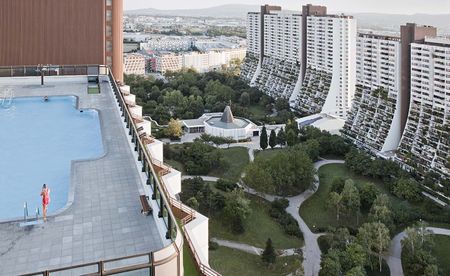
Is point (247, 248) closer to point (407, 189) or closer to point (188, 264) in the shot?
point (407, 189)

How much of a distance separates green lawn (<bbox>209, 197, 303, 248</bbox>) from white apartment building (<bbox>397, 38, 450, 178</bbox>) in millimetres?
5809

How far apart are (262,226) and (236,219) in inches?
34.1

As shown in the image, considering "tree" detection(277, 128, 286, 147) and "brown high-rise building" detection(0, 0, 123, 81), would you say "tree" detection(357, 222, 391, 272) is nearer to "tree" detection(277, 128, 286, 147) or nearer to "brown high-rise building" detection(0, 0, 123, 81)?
"brown high-rise building" detection(0, 0, 123, 81)

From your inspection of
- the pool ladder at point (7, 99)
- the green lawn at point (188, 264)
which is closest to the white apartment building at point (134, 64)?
the pool ladder at point (7, 99)

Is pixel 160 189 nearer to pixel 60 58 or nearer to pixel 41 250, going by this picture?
pixel 41 250

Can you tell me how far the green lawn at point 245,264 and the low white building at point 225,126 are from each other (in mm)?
10113

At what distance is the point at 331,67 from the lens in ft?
77.5

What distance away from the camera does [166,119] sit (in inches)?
894

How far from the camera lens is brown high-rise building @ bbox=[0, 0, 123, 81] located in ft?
26.0

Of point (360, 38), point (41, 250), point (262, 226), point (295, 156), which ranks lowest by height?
point (262, 226)

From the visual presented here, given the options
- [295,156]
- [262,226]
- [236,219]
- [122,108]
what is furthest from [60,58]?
[295,156]

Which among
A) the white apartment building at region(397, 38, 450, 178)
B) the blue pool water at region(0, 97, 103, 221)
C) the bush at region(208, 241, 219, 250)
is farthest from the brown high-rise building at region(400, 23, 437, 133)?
the blue pool water at region(0, 97, 103, 221)

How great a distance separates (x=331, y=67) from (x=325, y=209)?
39.7 ft

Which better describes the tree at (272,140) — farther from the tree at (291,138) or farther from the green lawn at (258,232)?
the green lawn at (258,232)
